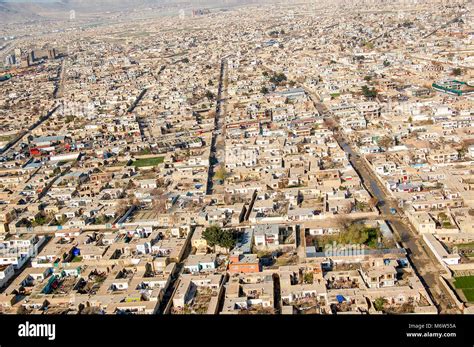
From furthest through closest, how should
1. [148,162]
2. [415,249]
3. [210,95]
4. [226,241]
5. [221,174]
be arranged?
[210,95] < [148,162] < [221,174] < [226,241] < [415,249]

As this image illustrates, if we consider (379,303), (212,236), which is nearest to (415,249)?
(379,303)

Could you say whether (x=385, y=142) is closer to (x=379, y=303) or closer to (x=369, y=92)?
(x=369, y=92)

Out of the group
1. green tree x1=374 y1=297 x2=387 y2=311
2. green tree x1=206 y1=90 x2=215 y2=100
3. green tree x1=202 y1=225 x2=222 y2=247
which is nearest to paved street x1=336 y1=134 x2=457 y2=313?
green tree x1=374 y1=297 x2=387 y2=311

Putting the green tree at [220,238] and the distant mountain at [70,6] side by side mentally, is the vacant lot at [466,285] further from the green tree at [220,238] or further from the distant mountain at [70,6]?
the distant mountain at [70,6]

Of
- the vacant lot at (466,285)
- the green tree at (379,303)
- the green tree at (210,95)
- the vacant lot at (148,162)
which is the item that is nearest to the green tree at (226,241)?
the green tree at (379,303)

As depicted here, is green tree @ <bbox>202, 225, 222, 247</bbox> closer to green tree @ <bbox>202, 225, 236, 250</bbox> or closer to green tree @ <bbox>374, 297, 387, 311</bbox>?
green tree @ <bbox>202, 225, 236, 250</bbox>
